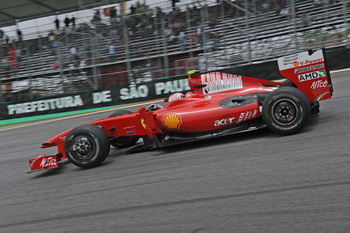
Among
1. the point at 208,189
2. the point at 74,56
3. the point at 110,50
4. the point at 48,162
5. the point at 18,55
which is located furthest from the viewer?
the point at 18,55

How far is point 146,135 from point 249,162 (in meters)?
2.06

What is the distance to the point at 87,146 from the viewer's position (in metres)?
5.56

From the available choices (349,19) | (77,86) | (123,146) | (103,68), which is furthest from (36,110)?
(349,19)

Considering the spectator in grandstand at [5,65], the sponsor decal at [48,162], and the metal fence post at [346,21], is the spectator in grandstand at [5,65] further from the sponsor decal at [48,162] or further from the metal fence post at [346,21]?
the metal fence post at [346,21]

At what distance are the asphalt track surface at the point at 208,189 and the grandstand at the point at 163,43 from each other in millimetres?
9519

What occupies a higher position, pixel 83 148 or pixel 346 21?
pixel 346 21

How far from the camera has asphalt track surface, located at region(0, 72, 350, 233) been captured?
301 cm

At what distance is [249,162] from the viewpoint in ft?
14.2

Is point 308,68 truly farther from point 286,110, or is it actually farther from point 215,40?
point 215,40

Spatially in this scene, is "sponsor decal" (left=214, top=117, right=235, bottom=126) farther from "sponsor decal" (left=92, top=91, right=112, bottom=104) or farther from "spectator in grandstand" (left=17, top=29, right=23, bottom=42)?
"spectator in grandstand" (left=17, top=29, right=23, bottom=42)

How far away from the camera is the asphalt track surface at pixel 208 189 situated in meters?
3.01

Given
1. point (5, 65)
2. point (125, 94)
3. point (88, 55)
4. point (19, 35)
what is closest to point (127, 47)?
point (88, 55)

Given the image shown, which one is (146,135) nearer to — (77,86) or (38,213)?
(38,213)

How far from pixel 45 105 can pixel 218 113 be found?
13.0 metres
